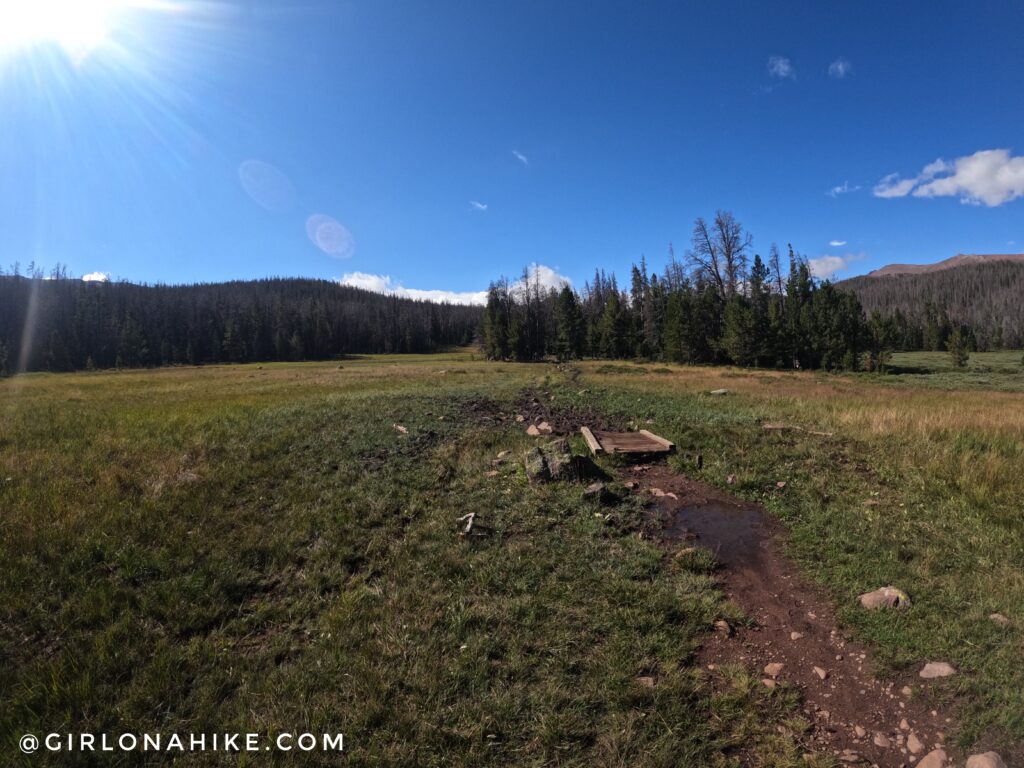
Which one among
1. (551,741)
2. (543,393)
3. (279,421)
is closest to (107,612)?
(551,741)

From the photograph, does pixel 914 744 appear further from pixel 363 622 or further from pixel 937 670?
pixel 363 622

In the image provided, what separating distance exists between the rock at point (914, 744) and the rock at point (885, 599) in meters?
1.84

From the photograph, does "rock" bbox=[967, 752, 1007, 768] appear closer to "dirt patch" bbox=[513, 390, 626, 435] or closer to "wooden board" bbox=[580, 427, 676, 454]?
"wooden board" bbox=[580, 427, 676, 454]

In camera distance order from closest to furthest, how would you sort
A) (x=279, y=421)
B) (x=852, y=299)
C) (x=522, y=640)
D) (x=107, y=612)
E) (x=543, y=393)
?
1. (x=522, y=640)
2. (x=107, y=612)
3. (x=279, y=421)
4. (x=543, y=393)
5. (x=852, y=299)

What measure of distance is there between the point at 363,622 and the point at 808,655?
486 cm

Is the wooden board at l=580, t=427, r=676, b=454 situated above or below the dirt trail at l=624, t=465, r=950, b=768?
above

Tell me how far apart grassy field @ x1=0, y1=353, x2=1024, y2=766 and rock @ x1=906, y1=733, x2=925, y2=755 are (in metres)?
0.31

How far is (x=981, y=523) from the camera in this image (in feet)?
22.2

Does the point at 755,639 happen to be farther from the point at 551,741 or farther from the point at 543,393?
the point at 543,393

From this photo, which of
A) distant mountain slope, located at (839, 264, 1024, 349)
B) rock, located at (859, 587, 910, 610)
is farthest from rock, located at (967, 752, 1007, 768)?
distant mountain slope, located at (839, 264, 1024, 349)

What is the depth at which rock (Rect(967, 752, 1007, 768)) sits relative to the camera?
313cm

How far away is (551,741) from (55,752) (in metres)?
4.03

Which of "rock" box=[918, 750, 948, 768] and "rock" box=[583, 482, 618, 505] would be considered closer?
"rock" box=[918, 750, 948, 768]

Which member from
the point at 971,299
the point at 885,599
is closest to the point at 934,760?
the point at 885,599
